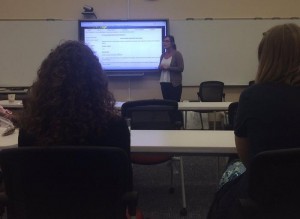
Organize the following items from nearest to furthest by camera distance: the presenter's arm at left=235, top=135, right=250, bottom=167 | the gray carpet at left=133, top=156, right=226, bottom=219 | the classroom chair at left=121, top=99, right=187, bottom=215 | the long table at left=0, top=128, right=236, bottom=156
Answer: the presenter's arm at left=235, top=135, right=250, bottom=167 → the long table at left=0, top=128, right=236, bottom=156 → the classroom chair at left=121, top=99, right=187, bottom=215 → the gray carpet at left=133, top=156, right=226, bottom=219

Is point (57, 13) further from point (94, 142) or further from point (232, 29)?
point (94, 142)

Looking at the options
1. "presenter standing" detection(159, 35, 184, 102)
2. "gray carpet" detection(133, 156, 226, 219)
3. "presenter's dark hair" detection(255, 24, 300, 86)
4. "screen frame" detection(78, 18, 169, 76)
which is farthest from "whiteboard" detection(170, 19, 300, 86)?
"presenter's dark hair" detection(255, 24, 300, 86)

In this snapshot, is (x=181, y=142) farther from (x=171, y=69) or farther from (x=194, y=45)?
(x=194, y=45)

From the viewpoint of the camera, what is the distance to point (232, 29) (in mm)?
6961

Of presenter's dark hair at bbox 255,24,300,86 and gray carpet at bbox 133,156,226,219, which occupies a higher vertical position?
presenter's dark hair at bbox 255,24,300,86

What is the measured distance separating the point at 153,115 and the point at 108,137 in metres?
1.51

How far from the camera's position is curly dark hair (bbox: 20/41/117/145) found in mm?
1288

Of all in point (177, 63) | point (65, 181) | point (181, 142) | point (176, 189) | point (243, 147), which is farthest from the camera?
point (177, 63)

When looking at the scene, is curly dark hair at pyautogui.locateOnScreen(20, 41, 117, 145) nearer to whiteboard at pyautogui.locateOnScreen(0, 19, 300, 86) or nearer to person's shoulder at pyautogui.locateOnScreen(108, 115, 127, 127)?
person's shoulder at pyautogui.locateOnScreen(108, 115, 127, 127)

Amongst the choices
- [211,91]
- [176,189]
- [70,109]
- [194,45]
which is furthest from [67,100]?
[194,45]

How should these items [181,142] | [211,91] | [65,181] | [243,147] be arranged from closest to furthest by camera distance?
[65,181]
[243,147]
[181,142]
[211,91]

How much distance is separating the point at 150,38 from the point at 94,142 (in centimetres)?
580

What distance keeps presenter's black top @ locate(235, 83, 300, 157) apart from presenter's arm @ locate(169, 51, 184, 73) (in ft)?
16.2

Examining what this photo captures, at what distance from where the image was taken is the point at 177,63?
20.7 feet
